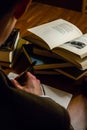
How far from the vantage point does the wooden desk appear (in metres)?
1.02

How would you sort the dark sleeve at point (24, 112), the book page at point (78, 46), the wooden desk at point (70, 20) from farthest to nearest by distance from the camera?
the book page at point (78, 46) → the wooden desk at point (70, 20) → the dark sleeve at point (24, 112)

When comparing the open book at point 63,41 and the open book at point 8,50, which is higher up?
the open book at point 63,41

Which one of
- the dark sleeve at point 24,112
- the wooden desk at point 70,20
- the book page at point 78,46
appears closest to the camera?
the dark sleeve at point 24,112

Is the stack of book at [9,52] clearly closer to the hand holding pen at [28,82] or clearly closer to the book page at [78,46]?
the hand holding pen at [28,82]

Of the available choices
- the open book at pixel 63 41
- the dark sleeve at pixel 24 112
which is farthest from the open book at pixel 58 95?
the dark sleeve at pixel 24 112

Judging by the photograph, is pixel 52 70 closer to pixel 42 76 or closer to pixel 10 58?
pixel 42 76

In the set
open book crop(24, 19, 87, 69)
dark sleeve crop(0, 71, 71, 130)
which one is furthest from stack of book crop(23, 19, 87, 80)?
dark sleeve crop(0, 71, 71, 130)

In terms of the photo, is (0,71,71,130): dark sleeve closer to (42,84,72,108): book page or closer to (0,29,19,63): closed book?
(42,84,72,108): book page

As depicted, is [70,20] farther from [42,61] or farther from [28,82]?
[28,82]

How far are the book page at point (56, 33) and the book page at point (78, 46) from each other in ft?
0.12

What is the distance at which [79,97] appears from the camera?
3.64 feet

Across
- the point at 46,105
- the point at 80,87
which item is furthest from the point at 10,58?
the point at 46,105

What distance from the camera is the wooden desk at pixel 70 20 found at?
40.3 inches

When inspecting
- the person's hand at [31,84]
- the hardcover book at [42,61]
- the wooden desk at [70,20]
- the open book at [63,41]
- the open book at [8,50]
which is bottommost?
the wooden desk at [70,20]
